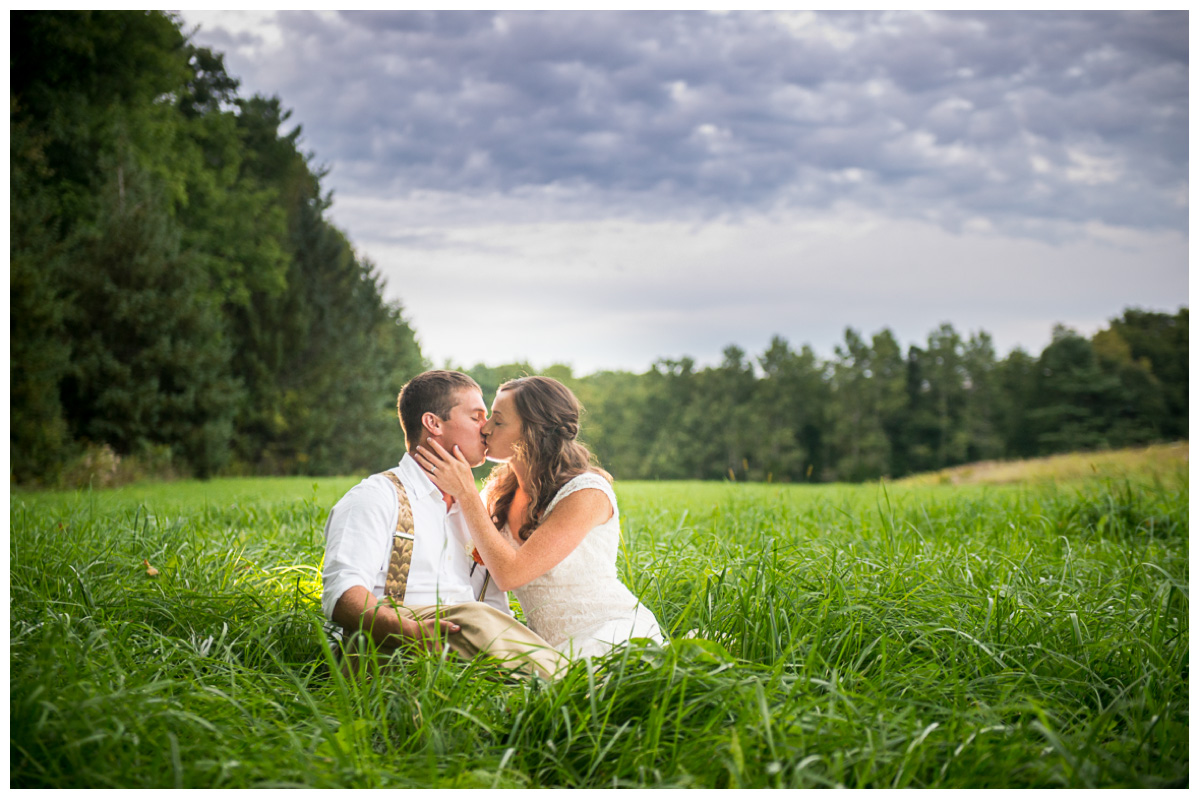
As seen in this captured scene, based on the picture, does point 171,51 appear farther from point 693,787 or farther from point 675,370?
point 675,370

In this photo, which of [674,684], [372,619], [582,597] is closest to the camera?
[674,684]

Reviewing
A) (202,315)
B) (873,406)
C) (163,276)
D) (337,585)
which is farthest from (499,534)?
(873,406)

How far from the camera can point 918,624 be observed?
2547 millimetres

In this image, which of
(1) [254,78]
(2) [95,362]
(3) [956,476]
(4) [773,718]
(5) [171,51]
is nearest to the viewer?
(4) [773,718]

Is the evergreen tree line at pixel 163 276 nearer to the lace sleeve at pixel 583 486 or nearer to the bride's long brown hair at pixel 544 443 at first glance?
the bride's long brown hair at pixel 544 443

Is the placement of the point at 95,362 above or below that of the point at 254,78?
below

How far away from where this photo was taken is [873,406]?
44844 millimetres

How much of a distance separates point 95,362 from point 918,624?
17.4 meters

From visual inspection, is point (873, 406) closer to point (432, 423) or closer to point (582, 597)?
point (582, 597)

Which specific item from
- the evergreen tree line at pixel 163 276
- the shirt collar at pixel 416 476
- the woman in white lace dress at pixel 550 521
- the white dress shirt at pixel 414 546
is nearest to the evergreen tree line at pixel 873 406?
the evergreen tree line at pixel 163 276

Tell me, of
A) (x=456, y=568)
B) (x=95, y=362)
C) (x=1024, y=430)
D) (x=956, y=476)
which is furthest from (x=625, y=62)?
(x=1024, y=430)

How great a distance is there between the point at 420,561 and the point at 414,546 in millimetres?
63

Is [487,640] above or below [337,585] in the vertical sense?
below

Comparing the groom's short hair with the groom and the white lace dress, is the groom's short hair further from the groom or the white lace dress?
the white lace dress
